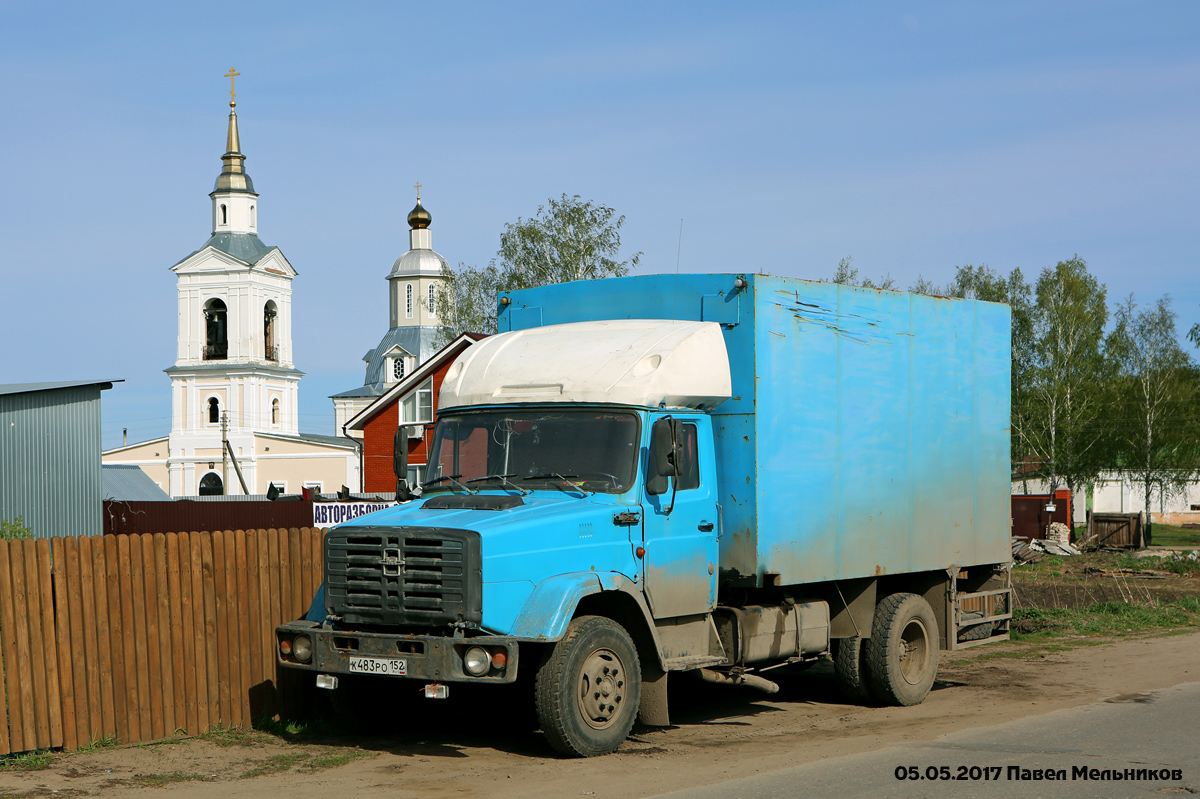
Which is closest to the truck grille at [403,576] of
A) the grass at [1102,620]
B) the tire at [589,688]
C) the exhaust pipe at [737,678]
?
the tire at [589,688]

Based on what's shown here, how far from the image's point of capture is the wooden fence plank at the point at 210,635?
388 inches

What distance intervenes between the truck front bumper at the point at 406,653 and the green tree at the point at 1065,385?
49502 millimetres

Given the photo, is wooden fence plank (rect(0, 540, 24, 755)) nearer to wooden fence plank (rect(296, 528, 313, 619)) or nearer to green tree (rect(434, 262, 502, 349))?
wooden fence plank (rect(296, 528, 313, 619))

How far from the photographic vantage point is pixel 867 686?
11.5 metres

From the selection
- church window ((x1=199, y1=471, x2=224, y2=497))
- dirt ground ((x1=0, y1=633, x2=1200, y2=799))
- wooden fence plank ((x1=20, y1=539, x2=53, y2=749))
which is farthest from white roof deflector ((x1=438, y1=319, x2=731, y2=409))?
church window ((x1=199, y1=471, x2=224, y2=497))

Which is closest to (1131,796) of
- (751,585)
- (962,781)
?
(962,781)

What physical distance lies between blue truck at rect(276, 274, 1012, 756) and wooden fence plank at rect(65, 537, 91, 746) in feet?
4.80

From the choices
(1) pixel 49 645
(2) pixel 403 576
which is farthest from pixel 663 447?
(1) pixel 49 645

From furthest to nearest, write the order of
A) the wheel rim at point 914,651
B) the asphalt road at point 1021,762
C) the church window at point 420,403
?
the church window at point 420,403 < the wheel rim at point 914,651 < the asphalt road at point 1021,762

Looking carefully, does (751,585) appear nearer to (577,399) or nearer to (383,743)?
(577,399)

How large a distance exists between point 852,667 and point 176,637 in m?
5.98

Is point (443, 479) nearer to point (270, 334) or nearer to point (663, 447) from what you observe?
point (663, 447)

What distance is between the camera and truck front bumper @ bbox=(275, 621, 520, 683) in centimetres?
813

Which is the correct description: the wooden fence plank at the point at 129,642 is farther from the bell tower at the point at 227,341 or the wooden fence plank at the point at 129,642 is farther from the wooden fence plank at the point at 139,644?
the bell tower at the point at 227,341
